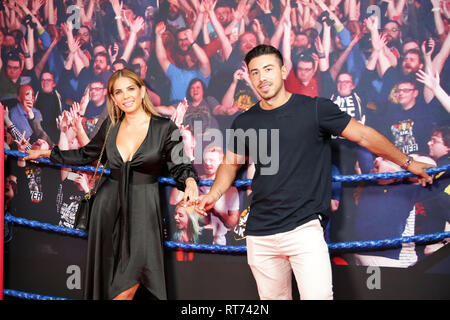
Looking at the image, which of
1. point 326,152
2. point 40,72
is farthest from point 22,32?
point 326,152

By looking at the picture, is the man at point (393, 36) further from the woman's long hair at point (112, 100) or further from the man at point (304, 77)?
the woman's long hair at point (112, 100)

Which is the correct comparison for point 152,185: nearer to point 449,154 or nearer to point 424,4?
point 449,154

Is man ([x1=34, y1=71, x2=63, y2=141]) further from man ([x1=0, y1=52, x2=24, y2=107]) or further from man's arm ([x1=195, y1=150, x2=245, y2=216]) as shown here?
man's arm ([x1=195, y1=150, x2=245, y2=216])

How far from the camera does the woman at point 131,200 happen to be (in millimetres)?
2895

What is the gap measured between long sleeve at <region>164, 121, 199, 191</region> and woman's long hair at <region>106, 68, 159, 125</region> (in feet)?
0.64

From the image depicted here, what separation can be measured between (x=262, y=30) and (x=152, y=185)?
4.09 feet

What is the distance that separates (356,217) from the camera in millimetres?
2982

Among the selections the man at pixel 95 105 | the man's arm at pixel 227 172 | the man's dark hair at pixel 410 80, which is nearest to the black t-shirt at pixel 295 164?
the man's arm at pixel 227 172

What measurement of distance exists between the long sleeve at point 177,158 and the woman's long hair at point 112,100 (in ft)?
0.64

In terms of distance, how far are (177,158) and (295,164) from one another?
2.73 ft

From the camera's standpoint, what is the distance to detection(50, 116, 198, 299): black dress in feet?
9.49

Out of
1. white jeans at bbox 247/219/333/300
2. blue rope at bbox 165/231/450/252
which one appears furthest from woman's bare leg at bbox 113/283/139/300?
white jeans at bbox 247/219/333/300

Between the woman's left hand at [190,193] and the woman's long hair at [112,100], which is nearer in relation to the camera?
the woman's left hand at [190,193]

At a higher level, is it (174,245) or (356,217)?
(356,217)
